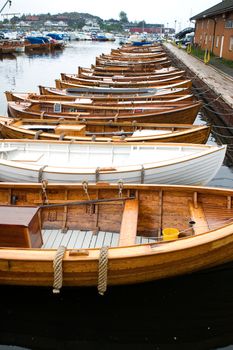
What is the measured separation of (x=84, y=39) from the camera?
4380 inches

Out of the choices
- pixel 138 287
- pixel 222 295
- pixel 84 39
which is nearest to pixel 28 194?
pixel 138 287

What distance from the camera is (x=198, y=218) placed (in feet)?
21.8

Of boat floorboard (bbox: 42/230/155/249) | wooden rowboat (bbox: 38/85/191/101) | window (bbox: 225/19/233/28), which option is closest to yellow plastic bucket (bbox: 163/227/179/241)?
boat floorboard (bbox: 42/230/155/249)

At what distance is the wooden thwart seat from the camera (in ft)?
21.1

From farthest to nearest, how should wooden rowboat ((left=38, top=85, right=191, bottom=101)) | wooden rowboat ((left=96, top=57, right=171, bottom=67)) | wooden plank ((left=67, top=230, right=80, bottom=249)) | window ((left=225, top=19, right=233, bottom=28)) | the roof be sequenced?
window ((left=225, top=19, right=233, bottom=28)) → wooden rowboat ((left=96, top=57, right=171, bottom=67)) → the roof → wooden rowboat ((left=38, top=85, right=191, bottom=101)) → wooden plank ((left=67, top=230, right=80, bottom=249))

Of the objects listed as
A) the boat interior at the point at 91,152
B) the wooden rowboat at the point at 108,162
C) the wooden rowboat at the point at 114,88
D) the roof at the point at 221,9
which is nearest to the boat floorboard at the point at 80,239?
the wooden rowboat at the point at 108,162

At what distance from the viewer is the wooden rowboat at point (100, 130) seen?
35.8 feet

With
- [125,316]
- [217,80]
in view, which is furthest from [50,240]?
[217,80]

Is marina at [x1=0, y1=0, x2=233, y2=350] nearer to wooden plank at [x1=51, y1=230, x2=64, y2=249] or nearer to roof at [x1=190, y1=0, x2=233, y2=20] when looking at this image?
wooden plank at [x1=51, y1=230, x2=64, y2=249]

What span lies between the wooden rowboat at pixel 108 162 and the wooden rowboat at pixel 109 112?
11.4 ft

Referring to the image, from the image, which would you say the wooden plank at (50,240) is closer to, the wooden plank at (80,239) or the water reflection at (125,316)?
the wooden plank at (80,239)

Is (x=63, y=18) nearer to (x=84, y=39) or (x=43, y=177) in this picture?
(x=84, y=39)

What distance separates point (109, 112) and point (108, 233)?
8.48 m

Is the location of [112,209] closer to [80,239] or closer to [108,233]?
[108,233]
